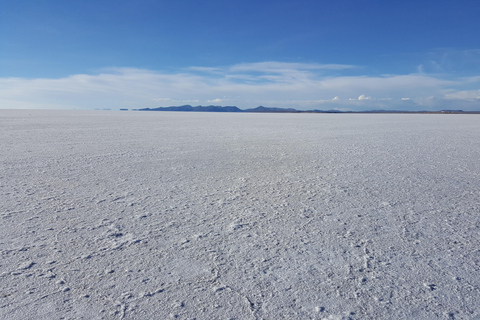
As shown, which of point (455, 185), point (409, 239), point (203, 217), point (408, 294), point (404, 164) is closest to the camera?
point (408, 294)

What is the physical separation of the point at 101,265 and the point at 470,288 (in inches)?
89.1

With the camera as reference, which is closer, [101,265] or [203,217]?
[101,265]

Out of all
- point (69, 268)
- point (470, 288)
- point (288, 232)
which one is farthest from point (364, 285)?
point (69, 268)

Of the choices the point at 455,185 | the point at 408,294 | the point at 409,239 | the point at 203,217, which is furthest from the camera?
the point at 455,185

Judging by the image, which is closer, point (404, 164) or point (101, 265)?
point (101, 265)

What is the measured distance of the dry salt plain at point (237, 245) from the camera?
171cm

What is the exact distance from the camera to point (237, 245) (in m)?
2.41

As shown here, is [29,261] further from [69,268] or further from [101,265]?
[101,265]

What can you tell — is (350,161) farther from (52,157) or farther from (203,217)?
(52,157)

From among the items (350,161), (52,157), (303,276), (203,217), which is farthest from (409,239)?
(52,157)

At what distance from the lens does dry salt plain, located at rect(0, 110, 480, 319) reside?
171cm

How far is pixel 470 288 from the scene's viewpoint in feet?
6.15

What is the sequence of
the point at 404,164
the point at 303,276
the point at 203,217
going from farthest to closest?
the point at 404,164, the point at 203,217, the point at 303,276

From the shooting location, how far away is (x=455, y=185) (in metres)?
4.28
